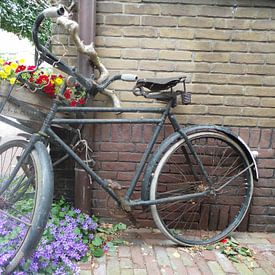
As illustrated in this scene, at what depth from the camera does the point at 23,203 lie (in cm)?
→ 246

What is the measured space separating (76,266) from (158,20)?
1.95 metres

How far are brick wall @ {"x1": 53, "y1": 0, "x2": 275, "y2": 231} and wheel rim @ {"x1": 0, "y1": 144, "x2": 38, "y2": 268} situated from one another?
0.67 meters

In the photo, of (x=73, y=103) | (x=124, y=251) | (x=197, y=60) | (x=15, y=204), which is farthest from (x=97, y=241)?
(x=197, y=60)

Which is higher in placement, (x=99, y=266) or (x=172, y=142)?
(x=172, y=142)

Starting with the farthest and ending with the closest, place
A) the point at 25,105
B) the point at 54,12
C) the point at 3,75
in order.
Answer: the point at 25,105 < the point at 3,75 < the point at 54,12

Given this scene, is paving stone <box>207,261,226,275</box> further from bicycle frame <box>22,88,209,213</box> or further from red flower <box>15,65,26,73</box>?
red flower <box>15,65,26,73</box>

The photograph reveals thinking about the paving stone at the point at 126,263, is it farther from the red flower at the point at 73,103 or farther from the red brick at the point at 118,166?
the red flower at the point at 73,103

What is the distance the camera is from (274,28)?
8.88 ft

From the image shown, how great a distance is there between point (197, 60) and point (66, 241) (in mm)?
1732

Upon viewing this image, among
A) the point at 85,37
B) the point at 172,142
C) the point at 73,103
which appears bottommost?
the point at 172,142

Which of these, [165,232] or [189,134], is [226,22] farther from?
[165,232]

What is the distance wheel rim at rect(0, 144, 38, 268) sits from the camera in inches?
84.2

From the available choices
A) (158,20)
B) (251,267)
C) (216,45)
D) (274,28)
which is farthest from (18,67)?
(251,267)

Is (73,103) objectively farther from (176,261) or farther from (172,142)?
(176,261)
